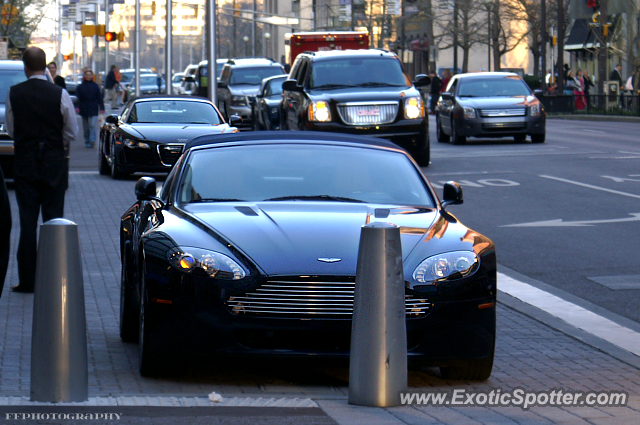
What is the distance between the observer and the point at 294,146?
7352mm

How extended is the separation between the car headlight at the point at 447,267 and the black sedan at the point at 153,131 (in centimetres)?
1311

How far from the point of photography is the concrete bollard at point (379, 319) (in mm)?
5238

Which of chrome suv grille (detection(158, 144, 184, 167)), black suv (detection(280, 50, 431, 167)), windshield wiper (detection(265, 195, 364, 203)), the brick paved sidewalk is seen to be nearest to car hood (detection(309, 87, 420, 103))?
black suv (detection(280, 50, 431, 167))

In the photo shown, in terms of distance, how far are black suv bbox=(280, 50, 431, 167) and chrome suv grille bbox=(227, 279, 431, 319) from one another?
1480 centimetres

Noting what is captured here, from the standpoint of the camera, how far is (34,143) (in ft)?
29.6

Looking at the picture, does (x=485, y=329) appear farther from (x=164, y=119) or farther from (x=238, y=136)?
(x=164, y=119)

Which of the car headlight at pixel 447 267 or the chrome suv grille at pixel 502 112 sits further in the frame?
the chrome suv grille at pixel 502 112

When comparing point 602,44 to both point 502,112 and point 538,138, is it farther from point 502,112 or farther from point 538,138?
point 502,112

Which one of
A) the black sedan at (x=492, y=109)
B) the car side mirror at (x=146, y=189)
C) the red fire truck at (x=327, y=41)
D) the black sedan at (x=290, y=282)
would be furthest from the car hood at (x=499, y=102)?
the black sedan at (x=290, y=282)

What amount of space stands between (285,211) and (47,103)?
3.29 metres

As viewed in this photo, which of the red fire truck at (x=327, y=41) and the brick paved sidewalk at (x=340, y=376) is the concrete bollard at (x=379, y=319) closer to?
the brick paved sidewalk at (x=340, y=376)

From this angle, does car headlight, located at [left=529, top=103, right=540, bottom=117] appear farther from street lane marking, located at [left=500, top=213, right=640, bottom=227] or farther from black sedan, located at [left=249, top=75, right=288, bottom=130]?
street lane marking, located at [left=500, top=213, right=640, bottom=227]

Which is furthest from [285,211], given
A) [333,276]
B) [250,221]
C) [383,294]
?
[383,294]

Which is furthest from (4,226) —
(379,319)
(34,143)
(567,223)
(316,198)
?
(567,223)
